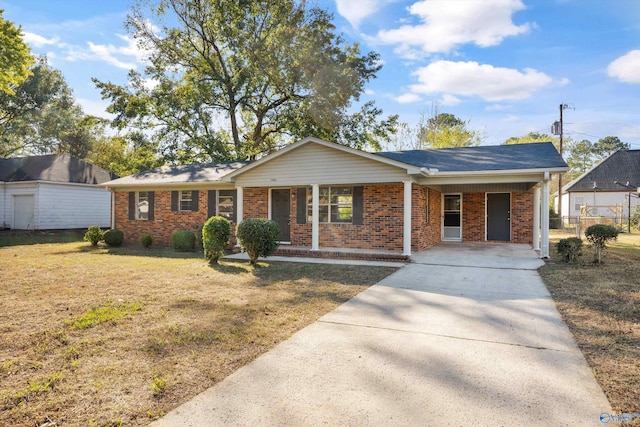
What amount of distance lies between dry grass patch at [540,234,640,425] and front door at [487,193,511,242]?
5059mm

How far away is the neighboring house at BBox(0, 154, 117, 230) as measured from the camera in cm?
1905

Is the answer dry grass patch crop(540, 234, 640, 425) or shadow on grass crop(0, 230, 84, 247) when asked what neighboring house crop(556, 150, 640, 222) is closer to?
dry grass patch crop(540, 234, 640, 425)

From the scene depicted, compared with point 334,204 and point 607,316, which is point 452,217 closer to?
point 334,204

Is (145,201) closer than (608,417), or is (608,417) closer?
(608,417)

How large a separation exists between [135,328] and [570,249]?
33.3ft

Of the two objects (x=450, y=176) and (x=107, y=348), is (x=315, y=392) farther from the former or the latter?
(x=450, y=176)

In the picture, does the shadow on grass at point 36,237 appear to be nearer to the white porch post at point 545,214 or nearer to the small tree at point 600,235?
the white porch post at point 545,214

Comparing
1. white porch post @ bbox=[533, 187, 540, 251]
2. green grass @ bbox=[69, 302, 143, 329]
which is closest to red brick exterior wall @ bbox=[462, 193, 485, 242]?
white porch post @ bbox=[533, 187, 540, 251]

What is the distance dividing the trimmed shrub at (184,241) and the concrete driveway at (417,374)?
29.7ft

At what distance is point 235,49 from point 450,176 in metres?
17.7

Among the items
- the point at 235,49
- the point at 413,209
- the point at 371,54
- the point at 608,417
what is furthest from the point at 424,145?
the point at 608,417

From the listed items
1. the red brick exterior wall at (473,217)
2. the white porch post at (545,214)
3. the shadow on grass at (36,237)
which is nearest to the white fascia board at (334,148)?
the white porch post at (545,214)

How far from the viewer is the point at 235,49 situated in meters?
22.8

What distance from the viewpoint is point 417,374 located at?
3.36m
